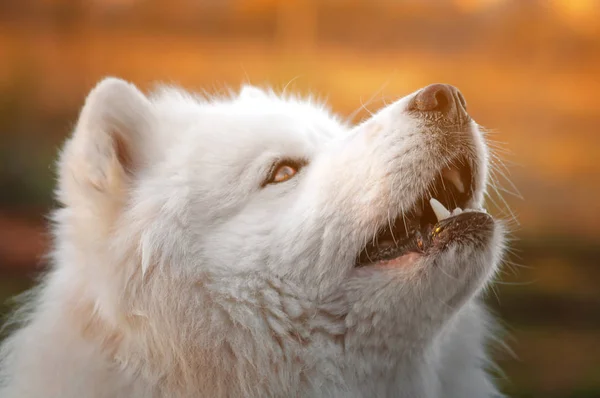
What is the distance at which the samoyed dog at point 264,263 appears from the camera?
208 cm

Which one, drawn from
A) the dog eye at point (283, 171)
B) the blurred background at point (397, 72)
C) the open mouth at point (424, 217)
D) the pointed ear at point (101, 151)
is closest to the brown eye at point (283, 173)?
the dog eye at point (283, 171)

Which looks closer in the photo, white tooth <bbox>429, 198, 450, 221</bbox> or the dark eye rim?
white tooth <bbox>429, 198, 450, 221</bbox>

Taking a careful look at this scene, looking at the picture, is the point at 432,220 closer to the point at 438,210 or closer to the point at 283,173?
the point at 438,210

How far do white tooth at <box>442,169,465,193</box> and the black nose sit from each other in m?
0.17

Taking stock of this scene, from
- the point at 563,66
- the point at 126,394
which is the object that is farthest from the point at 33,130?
the point at 563,66

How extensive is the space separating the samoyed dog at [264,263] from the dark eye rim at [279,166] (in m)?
0.01

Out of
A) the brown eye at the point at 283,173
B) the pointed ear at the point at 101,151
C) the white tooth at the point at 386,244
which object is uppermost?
the pointed ear at the point at 101,151

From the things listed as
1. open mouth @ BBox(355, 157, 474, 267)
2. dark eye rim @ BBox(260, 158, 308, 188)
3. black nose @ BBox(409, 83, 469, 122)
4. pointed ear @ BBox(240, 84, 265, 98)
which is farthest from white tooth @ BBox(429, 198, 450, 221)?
pointed ear @ BBox(240, 84, 265, 98)

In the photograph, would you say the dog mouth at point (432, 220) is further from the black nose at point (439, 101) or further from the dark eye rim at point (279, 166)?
the dark eye rim at point (279, 166)

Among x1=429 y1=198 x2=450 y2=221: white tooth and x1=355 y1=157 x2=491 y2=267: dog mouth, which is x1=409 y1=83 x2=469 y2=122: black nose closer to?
x1=355 y1=157 x2=491 y2=267: dog mouth

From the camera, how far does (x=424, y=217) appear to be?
223 centimetres

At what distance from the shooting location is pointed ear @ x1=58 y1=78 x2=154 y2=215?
216 cm

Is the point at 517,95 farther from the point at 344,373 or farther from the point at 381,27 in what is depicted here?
the point at 344,373

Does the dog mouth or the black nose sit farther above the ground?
the black nose
